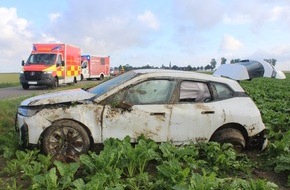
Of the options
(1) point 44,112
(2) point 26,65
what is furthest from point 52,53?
(1) point 44,112

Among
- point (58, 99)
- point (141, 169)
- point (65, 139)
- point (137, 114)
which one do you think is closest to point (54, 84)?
point (58, 99)

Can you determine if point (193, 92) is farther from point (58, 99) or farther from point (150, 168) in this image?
point (58, 99)

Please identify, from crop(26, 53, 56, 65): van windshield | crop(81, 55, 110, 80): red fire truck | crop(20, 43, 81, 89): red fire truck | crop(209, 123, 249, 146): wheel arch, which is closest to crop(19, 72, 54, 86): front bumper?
crop(20, 43, 81, 89): red fire truck

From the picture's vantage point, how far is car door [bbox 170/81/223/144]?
607cm

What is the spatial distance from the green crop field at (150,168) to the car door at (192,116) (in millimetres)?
233

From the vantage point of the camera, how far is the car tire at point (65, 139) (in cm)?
573

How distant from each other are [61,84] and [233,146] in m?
20.2

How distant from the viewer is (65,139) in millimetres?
5789

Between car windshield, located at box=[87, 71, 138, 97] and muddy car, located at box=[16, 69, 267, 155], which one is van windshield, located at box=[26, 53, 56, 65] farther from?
muddy car, located at box=[16, 69, 267, 155]

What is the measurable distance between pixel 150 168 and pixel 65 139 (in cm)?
140

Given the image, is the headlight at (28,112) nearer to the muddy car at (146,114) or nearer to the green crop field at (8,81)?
the muddy car at (146,114)

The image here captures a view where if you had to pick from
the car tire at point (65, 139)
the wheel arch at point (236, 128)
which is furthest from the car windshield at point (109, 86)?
the wheel arch at point (236, 128)

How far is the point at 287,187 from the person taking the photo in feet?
16.3

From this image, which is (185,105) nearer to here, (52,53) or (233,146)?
(233,146)
